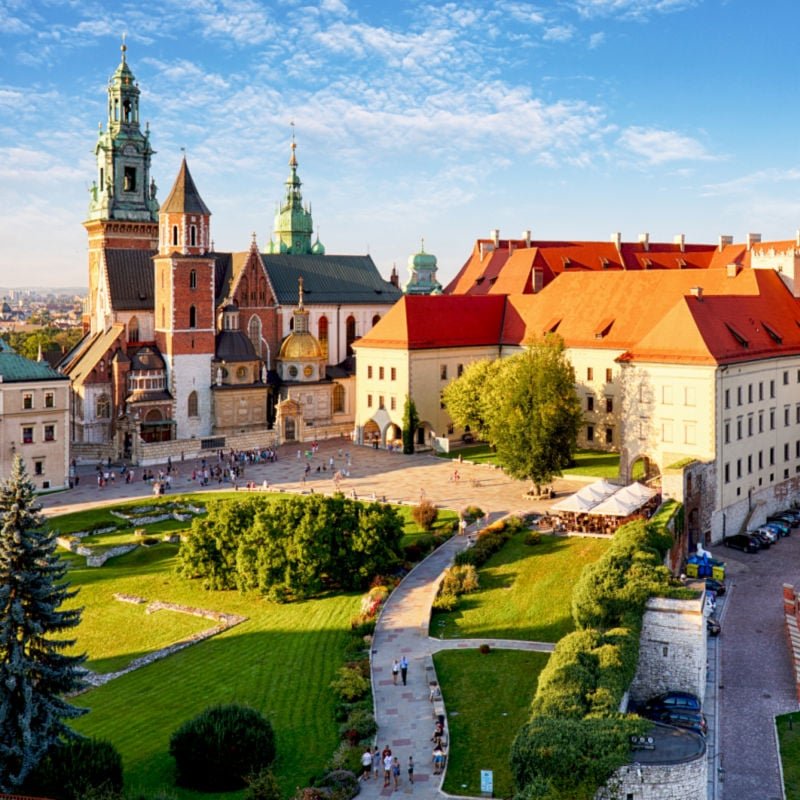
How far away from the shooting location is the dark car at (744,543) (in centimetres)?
5309

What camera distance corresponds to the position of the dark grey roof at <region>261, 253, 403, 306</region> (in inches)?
3674

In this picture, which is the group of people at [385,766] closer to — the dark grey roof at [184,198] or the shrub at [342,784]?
the shrub at [342,784]

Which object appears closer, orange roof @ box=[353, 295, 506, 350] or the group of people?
the group of people

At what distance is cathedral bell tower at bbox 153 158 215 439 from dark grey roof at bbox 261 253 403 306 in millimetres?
10911

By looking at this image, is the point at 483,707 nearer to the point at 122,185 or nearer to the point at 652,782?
the point at 652,782

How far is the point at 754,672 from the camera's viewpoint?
37.2 m

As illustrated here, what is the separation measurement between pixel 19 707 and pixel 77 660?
1.92 meters

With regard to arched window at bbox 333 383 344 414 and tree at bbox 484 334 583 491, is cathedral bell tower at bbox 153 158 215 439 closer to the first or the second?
arched window at bbox 333 383 344 414

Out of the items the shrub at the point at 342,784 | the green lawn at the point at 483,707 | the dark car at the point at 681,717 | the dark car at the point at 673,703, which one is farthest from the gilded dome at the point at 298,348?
the shrub at the point at 342,784

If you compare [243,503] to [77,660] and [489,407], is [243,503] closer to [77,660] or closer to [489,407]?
[489,407]

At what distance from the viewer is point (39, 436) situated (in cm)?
6681

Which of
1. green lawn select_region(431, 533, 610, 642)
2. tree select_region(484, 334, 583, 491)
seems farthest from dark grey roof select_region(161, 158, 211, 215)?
green lawn select_region(431, 533, 610, 642)

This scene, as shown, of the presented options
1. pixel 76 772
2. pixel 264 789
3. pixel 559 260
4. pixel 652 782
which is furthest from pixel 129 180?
pixel 652 782

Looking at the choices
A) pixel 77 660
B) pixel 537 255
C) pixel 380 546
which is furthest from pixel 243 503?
pixel 537 255
